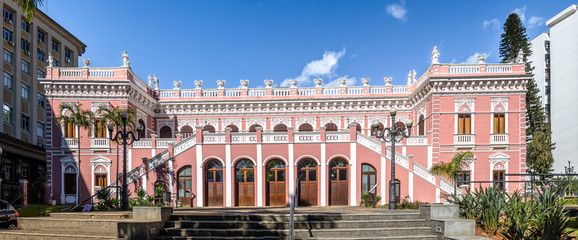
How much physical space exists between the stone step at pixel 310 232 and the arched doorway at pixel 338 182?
43.3 ft

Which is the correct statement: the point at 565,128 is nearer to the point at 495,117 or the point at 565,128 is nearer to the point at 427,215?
the point at 495,117

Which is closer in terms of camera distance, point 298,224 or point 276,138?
point 298,224

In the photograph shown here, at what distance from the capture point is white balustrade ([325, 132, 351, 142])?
81.7ft

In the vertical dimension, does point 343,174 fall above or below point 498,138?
below

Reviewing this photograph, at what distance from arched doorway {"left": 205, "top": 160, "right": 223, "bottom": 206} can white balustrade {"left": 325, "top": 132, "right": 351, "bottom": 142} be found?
7006 millimetres

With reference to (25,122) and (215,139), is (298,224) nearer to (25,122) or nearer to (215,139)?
(215,139)

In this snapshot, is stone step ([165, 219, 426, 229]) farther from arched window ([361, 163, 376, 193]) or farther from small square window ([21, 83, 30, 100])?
small square window ([21, 83, 30, 100])

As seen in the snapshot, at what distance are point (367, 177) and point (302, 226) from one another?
1378 centimetres

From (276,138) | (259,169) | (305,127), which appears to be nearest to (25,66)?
(305,127)

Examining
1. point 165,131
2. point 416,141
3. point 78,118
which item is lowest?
point 416,141

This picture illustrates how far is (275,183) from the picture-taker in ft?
82.7

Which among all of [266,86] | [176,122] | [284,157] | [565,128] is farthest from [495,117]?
[565,128]

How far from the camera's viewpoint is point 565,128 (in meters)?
50.4

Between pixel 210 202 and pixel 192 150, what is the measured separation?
11.4 feet
